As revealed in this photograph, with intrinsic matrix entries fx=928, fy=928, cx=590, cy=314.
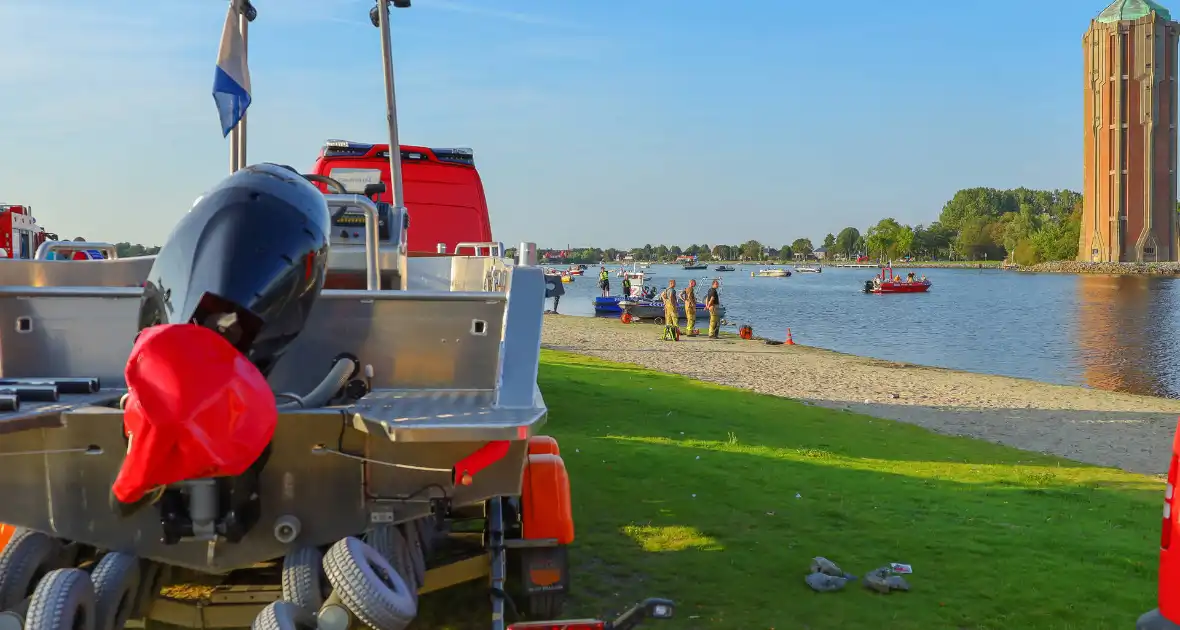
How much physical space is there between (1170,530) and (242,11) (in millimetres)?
6272

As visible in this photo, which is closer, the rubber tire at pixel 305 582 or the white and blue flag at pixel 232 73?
the rubber tire at pixel 305 582

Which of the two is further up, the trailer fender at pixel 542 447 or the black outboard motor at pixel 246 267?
the black outboard motor at pixel 246 267

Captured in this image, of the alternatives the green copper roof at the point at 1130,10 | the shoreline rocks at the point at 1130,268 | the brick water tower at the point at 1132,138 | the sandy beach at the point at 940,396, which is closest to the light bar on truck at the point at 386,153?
the sandy beach at the point at 940,396

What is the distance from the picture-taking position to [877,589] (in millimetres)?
5750

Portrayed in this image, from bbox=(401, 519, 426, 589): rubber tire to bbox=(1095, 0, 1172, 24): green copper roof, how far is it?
157045 millimetres

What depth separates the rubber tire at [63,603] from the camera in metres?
3.08

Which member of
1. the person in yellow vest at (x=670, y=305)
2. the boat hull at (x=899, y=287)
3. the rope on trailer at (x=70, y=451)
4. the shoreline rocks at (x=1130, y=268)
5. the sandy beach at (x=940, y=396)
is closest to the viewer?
the rope on trailer at (x=70, y=451)

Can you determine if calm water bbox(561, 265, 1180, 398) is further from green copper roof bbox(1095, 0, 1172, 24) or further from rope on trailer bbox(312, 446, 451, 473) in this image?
green copper roof bbox(1095, 0, 1172, 24)

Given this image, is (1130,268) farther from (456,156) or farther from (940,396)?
(456,156)

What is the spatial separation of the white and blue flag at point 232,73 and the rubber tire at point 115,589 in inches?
141

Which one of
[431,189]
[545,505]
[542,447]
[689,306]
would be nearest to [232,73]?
[542,447]

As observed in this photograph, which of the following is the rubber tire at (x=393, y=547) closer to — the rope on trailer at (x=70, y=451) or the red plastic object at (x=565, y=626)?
the red plastic object at (x=565, y=626)

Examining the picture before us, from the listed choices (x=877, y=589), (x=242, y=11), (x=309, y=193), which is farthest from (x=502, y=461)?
(x=242, y=11)

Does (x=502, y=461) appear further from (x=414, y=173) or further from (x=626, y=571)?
(x=414, y=173)
